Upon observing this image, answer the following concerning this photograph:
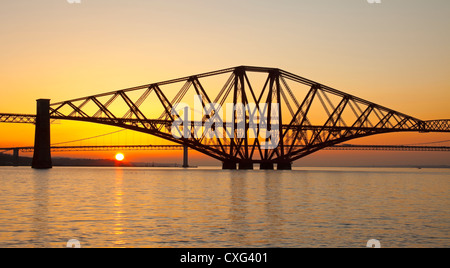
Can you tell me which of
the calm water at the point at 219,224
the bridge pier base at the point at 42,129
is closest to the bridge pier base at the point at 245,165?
the bridge pier base at the point at 42,129

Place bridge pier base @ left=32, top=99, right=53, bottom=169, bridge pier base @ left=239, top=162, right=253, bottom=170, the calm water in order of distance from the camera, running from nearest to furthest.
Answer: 1. the calm water
2. bridge pier base @ left=32, top=99, right=53, bottom=169
3. bridge pier base @ left=239, top=162, right=253, bottom=170

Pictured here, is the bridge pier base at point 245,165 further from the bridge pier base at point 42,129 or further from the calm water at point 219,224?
the calm water at point 219,224

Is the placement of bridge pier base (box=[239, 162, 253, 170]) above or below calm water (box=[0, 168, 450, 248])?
above

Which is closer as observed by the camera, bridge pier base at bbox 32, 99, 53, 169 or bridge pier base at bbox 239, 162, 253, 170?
bridge pier base at bbox 32, 99, 53, 169

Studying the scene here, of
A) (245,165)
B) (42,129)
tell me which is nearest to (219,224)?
(42,129)

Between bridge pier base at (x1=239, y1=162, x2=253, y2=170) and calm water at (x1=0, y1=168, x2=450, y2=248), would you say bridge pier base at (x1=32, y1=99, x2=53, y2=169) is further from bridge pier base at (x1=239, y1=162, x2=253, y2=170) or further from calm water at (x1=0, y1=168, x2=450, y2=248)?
calm water at (x1=0, y1=168, x2=450, y2=248)

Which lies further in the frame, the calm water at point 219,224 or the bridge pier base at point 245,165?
the bridge pier base at point 245,165

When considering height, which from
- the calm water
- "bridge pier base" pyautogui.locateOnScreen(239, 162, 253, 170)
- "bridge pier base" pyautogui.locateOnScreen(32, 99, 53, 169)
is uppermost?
"bridge pier base" pyautogui.locateOnScreen(32, 99, 53, 169)

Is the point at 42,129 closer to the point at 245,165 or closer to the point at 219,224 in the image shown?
the point at 245,165

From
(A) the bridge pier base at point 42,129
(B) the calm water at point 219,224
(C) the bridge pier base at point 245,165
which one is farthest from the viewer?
(C) the bridge pier base at point 245,165

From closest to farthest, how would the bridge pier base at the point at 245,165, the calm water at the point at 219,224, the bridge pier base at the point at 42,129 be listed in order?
the calm water at the point at 219,224 < the bridge pier base at the point at 42,129 < the bridge pier base at the point at 245,165

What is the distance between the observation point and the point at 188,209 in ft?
108

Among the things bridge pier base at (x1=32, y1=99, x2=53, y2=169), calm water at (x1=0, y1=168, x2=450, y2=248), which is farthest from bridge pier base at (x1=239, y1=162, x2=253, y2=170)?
calm water at (x1=0, y1=168, x2=450, y2=248)

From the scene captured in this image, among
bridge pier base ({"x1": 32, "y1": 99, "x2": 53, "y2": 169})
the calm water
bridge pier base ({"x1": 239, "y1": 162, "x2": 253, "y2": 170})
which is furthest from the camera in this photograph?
bridge pier base ({"x1": 239, "y1": 162, "x2": 253, "y2": 170})
